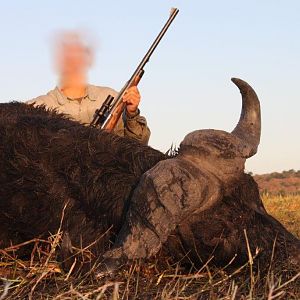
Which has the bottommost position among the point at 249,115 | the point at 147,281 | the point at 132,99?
the point at 147,281

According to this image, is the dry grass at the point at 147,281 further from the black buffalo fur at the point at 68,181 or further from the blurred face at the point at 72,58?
the blurred face at the point at 72,58

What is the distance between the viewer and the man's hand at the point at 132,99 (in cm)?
787

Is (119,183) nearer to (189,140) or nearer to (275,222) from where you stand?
(189,140)

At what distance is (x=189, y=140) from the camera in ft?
14.8

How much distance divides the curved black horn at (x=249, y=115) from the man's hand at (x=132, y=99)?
10.4 ft

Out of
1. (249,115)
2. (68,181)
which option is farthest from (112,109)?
(249,115)

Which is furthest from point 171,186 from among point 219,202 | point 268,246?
point 268,246

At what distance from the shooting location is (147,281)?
167 inches

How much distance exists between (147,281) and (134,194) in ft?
1.86

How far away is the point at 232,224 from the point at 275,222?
36 centimetres

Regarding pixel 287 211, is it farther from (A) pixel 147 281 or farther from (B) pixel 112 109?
(A) pixel 147 281

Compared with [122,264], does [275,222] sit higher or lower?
higher

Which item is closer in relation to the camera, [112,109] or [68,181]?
[68,181]

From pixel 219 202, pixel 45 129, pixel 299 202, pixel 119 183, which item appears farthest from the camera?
pixel 299 202
